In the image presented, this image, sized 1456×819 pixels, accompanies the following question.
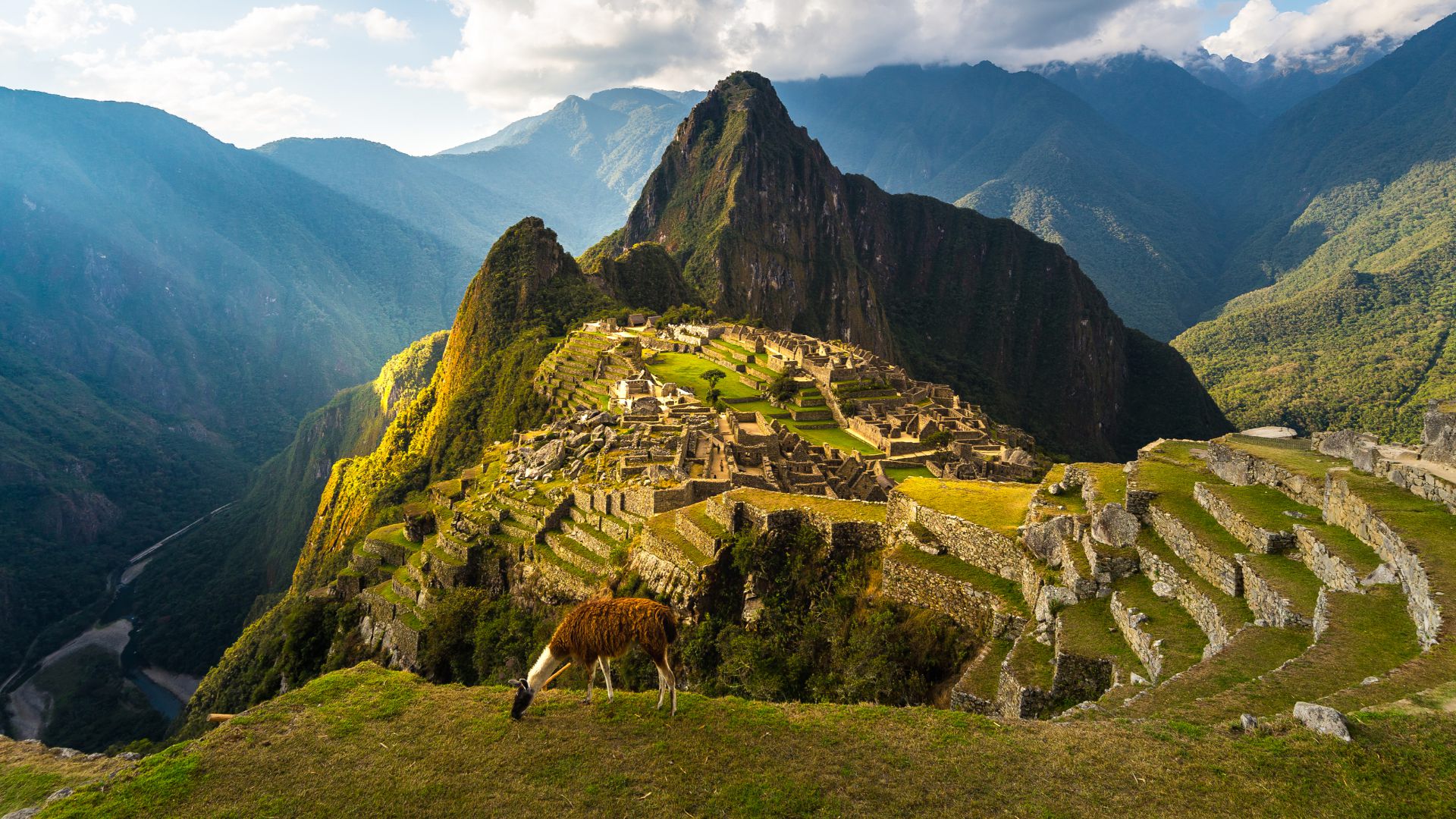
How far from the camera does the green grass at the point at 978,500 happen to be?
639 inches

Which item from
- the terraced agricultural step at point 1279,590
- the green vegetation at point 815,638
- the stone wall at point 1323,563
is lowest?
the green vegetation at point 815,638

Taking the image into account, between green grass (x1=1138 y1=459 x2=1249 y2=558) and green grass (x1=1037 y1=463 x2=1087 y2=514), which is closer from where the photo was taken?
green grass (x1=1138 y1=459 x2=1249 y2=558)

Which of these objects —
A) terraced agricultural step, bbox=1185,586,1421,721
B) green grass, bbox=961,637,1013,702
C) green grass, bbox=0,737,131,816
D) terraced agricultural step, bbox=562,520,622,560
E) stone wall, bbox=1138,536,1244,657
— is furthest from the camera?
terraced agricultural step, bbox=562,520,622,560

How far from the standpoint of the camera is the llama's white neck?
8.93 metres

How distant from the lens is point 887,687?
47.0 ft

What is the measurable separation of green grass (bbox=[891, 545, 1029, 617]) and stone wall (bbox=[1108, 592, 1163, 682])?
1724 mm

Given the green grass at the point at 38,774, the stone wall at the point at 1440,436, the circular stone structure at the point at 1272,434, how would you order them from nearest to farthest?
the green grass at the point at 38,774, the stone wall at the point at 1440,436, the circular stone structure at the point at 1272,434

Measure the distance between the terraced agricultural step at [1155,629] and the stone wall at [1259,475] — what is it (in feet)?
10.6

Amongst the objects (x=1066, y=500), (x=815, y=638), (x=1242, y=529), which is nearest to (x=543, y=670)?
(x=815, y=638)

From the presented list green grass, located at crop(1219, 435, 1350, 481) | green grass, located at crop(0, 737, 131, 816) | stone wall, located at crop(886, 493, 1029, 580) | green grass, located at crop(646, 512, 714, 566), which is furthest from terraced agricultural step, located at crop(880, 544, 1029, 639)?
green grass, located at crop(0, 737, 131, 816)

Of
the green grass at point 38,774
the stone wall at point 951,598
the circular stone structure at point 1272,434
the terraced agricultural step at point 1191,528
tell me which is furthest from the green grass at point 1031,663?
the green grass at point 38,774

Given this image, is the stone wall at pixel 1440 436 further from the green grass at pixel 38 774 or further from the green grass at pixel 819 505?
the green grass at pixel 38 774

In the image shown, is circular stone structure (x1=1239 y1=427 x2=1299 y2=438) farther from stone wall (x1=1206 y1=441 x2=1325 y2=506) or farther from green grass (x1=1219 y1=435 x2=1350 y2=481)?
stone wall (x1=1206 y1=441 x2=1325 y2=506)

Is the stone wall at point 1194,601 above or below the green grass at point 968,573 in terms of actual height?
above
